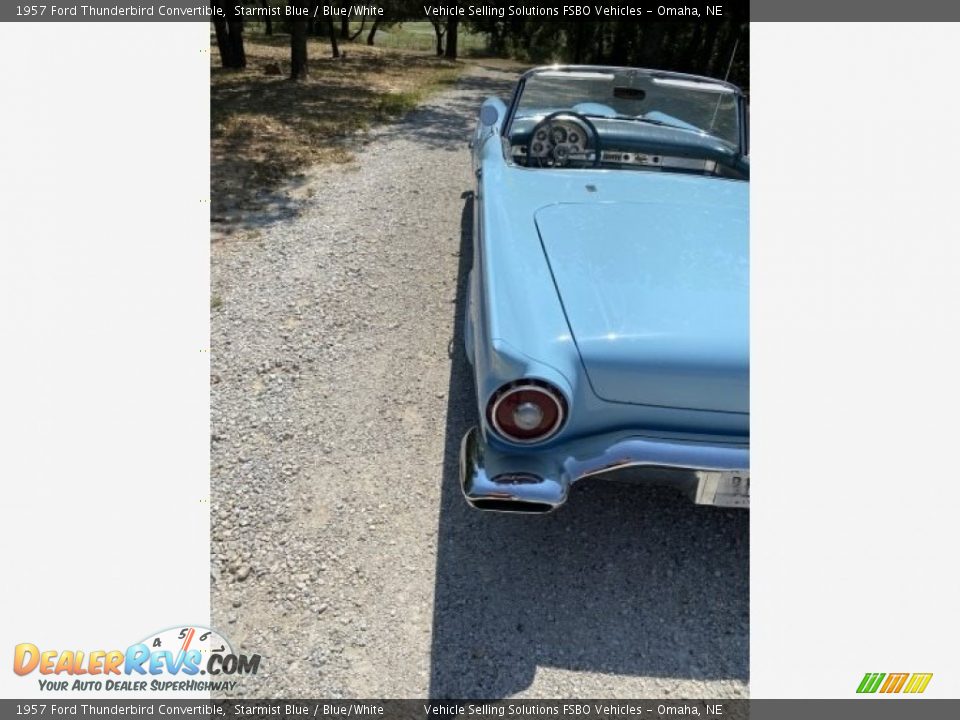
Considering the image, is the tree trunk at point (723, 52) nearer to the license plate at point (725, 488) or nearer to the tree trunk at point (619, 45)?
the tree trunk at point (619, 45)

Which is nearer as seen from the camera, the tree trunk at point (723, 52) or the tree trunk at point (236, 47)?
the tree trunk at point (236, 47)

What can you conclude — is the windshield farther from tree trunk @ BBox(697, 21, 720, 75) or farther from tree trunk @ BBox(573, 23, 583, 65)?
tree trunk @ BBox(573, 23, 583, 65)

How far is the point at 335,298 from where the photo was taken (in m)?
3.60

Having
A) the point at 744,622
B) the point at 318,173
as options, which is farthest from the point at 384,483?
the point at 318,173

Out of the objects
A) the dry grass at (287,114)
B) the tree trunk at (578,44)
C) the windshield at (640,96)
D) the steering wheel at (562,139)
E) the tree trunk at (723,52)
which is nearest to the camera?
the steering wheel at (562,139)

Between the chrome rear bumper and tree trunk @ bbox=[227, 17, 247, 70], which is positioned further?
tree trunk @ bbox=[227, 17, 247, 70]

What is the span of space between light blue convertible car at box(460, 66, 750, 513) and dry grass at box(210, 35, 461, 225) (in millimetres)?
3660

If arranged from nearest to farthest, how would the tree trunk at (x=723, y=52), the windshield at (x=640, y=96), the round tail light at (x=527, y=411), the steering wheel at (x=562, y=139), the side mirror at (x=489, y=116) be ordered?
1. the round tail light at (x=527, y=411)
2. the steering wheel at (x=562, y=139)
3. the windshield at (x=640, y=96)
4. the side mirror at (x=489, y=116)
5. the tree trunk at (x=723, y=52)

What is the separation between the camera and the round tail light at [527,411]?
1.64 meters

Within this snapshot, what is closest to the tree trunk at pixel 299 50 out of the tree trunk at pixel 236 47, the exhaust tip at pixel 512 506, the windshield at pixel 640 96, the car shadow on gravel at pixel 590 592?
the tree trunk at pixel 236 47

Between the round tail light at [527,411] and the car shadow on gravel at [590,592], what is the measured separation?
637mm

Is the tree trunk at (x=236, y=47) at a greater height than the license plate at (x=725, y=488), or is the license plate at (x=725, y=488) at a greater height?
the tree trunk at (x=236, y=47)
